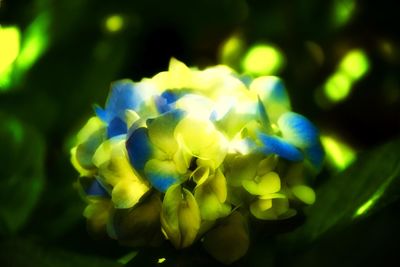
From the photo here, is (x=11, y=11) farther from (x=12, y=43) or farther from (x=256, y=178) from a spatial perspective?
(x=256, y=178)

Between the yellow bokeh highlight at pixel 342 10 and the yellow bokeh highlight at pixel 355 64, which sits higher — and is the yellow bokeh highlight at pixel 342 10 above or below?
above

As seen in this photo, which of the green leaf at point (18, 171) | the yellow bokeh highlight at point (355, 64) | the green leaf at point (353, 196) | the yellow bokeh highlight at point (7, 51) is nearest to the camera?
the green leaf at point (353, 196)

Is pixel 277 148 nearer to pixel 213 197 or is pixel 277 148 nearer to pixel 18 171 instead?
pixel 213 197

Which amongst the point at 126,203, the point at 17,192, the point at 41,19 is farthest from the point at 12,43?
the point at 126,203

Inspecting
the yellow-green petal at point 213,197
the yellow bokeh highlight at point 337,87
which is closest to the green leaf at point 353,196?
the yellow-green petal at point 213,197

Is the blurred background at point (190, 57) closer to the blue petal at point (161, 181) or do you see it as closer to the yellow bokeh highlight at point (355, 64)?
the yellow bokeh highlight at point (355, 64)

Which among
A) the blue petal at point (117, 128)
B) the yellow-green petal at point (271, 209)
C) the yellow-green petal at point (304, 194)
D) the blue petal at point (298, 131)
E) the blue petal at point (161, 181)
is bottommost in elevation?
the yellow-green petal at point (304, 194)
